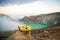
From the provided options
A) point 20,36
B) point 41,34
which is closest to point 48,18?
point 41,34

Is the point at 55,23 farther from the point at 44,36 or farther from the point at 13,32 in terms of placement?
the point at 13,32

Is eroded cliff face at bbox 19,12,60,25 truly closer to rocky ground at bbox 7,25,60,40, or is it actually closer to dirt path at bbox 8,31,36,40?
rocky ground at bbox 7,25,60,40

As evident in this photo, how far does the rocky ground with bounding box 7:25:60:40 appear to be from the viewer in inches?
69.0

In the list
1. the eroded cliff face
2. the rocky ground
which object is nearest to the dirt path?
the rocky ground

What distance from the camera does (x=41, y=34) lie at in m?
1.77

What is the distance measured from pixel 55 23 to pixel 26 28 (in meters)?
0.38

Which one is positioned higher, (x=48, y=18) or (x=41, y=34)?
(x=48, y=18)

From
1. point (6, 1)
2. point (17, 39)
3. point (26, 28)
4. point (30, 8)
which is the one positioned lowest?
point (17, 39)

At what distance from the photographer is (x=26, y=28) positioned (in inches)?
70.2

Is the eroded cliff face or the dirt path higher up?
the eroded cliff face

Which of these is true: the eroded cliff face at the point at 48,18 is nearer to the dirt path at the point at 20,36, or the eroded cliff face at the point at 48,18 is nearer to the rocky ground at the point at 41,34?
the rocky ground at the point at 41,34

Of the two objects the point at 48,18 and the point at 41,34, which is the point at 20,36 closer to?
the point at 41,34

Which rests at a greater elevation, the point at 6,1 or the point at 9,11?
the point at 6,1

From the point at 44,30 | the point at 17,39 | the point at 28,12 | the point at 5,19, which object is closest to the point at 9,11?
the point at 5,19
